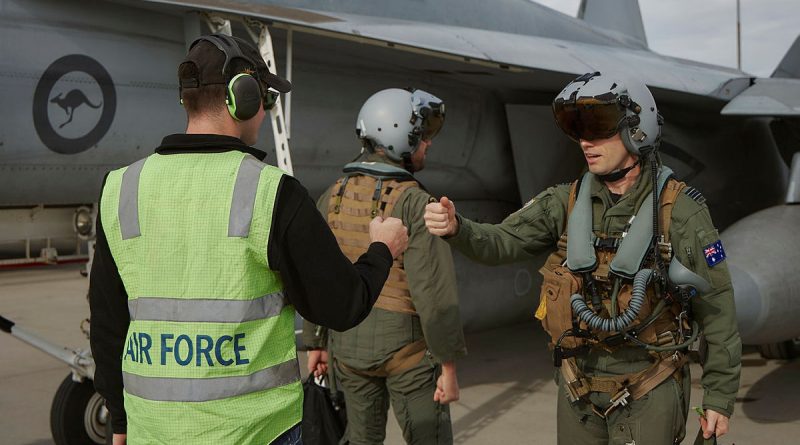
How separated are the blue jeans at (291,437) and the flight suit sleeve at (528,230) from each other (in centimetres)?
96

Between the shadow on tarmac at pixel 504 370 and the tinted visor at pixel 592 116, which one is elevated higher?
the tinted visor at pixel 592 116

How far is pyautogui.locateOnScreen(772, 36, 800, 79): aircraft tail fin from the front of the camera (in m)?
8.45

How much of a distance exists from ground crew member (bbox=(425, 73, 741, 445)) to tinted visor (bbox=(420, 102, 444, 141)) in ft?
3.80

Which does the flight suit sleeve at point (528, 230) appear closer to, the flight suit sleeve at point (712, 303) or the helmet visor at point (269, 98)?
the flight suit sleeve at point (712, 303)

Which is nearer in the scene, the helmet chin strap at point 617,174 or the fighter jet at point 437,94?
the helmet chin strap at point 617,174

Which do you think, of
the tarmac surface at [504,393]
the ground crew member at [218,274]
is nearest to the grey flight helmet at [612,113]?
the ground crew member at [218,274]

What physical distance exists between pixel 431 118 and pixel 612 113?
4.46 ft

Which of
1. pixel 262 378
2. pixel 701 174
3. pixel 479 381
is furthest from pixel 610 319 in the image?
pixel 701 174

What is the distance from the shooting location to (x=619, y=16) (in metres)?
11.2

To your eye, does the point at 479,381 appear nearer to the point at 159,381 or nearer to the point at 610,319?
the point at 610,319

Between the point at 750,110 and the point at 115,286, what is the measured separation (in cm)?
525

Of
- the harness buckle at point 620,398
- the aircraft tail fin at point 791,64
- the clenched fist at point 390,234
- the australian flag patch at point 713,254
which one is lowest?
the harness buckle at point 620,398

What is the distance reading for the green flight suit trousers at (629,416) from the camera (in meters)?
2.49

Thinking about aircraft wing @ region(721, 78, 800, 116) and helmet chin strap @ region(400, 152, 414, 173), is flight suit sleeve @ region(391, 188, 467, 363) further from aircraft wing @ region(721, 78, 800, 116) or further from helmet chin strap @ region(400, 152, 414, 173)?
aircraft wing @ region(721, 78, 800, 116)
